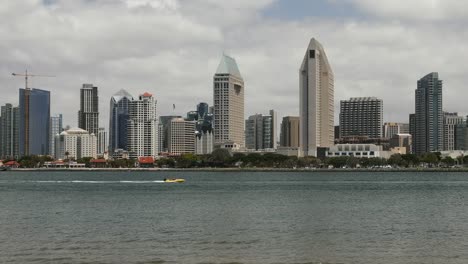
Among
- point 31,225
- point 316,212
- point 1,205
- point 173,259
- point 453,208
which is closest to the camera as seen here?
point 173,259

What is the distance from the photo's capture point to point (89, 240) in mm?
50875

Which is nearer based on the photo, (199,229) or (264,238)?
(264,238)

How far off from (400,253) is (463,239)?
8570 mm

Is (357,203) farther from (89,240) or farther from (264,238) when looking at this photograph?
(89,240)

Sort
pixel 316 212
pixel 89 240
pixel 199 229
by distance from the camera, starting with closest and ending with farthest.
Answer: pixel 89 240
pixel 199 229
pixel 316 212

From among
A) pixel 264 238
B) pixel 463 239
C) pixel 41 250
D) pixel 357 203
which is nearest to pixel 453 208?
pixel 357 203

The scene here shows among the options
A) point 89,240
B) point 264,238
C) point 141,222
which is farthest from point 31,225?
point 264,238

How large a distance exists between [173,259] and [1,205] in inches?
2055

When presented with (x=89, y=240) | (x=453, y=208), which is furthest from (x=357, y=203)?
(x=89, y=240)

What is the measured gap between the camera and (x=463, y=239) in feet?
168

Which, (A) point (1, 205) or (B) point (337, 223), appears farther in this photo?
(A) point (1, 205)

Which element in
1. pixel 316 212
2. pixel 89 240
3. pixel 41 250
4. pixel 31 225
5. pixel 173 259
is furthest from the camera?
pixel 316 212

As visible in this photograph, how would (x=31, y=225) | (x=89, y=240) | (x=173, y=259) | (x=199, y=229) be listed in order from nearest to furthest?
(x=173, y=259), (x=89, y=240), (x=199, y=229), (x=31, y=225)

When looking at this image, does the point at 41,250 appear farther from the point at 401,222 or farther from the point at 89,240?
the point at 401,222
